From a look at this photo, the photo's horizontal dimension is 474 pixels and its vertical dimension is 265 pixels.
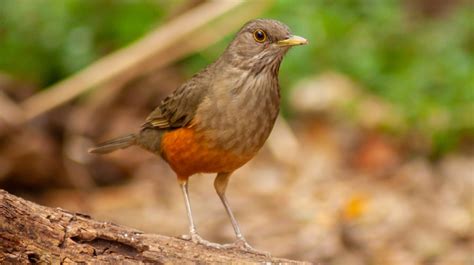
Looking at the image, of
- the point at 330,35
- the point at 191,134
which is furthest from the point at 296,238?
the point at 330,35

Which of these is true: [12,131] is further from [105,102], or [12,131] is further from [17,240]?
[17,240]

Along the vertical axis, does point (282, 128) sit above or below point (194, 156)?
above

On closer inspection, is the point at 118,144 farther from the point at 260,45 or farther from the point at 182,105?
the point at 260,45

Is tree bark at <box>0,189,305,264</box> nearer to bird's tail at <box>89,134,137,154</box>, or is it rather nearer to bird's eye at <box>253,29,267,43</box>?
bird's eye at <box>253,29,267,43</box>

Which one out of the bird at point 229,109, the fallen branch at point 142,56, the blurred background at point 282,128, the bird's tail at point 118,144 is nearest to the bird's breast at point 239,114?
the bird at point 229,109

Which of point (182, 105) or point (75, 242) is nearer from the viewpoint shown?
point (75, 242)

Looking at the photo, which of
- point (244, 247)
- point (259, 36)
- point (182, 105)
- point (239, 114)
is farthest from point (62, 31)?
point (244, 247)

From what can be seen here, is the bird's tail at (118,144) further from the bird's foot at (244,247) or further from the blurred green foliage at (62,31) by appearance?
the blurred green foliage at (62,31)
